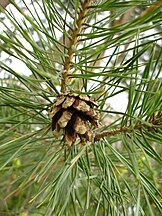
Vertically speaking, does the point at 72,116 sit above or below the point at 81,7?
below

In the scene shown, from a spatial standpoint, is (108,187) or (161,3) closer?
(161,3)

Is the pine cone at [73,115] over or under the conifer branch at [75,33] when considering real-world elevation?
under

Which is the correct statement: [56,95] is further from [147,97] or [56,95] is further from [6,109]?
[6,109]

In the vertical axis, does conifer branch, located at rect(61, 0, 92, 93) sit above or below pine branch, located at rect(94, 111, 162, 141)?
above

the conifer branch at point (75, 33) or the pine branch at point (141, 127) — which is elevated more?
the conifer branch at point (75, 33)

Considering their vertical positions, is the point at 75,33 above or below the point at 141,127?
above

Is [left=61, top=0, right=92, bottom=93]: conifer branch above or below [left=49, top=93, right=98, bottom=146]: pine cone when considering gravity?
above

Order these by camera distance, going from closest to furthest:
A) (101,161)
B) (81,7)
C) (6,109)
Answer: (81,7), (101,161), (6,109)

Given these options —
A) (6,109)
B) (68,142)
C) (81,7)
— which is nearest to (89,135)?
(68,142)
